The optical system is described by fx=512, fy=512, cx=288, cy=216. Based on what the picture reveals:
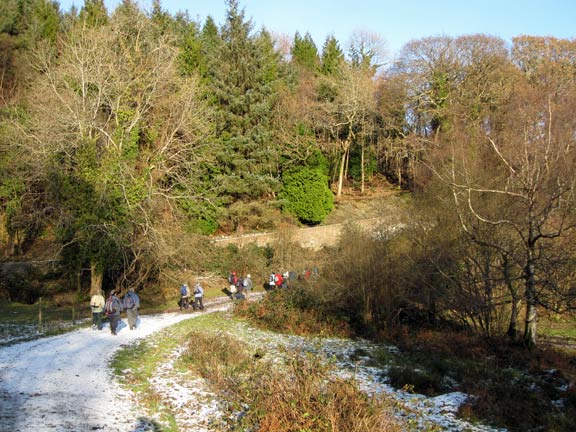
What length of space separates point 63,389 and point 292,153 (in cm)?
3236

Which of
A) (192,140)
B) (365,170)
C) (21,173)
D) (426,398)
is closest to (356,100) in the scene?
(365,170)

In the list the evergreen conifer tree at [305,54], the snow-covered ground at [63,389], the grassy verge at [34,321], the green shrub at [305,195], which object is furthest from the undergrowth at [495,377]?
the evergreen conifer tree at [305,54]

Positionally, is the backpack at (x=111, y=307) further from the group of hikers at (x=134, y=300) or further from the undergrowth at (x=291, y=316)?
the undergrowth at (x=291, y=316)

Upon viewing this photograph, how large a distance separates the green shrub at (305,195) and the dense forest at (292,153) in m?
0.16

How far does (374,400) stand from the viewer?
8328 mm

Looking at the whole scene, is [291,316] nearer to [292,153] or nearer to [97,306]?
[97,306]

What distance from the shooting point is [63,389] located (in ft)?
35.1

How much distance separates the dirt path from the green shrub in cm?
2494

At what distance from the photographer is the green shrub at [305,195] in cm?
3972

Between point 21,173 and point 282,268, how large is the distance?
1564cm

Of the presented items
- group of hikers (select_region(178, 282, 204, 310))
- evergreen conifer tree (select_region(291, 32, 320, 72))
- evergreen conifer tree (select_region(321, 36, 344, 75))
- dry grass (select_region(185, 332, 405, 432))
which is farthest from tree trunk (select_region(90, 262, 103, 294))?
evergreen conifer tree (select_region(291, 32, 320, 72))

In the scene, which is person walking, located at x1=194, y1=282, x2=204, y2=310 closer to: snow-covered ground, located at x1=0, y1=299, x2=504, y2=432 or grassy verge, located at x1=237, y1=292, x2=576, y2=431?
grassy verge, located at x1=237, y1=292, x2=576, y2=431

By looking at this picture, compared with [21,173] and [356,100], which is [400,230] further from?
[356,100]

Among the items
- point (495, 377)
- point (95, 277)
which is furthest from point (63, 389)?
point (95, 277)
